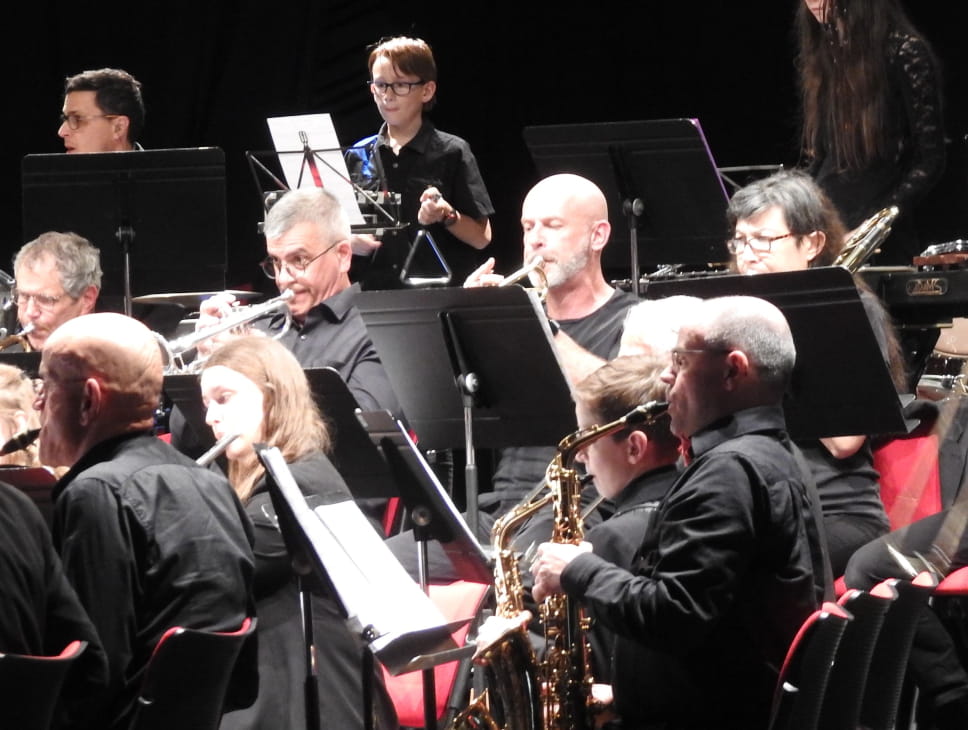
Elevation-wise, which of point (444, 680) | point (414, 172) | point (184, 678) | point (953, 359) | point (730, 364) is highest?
point (414, 172)

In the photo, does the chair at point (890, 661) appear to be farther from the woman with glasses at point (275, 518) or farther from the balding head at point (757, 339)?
the woman with glasses at point (275, 518)

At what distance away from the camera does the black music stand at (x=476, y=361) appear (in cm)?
384

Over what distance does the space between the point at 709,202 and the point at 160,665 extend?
2.80m

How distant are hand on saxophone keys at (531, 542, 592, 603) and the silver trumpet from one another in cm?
167

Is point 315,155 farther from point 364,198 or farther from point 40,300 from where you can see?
point 40,300

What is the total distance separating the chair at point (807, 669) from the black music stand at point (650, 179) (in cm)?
223

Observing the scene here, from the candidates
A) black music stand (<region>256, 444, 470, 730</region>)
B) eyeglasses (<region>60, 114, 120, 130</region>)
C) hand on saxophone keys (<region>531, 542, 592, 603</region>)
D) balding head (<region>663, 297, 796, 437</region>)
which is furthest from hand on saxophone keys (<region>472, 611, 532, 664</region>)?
eyeglasses (<region>60, 114, 120, 130</region>)

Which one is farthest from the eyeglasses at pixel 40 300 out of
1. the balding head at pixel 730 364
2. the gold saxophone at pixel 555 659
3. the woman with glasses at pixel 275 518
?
the balding head at pixel 730 364

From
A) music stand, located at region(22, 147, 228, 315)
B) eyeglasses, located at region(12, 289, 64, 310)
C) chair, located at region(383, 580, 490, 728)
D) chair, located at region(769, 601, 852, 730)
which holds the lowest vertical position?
chair, located at region(383, 580, 490, 728)

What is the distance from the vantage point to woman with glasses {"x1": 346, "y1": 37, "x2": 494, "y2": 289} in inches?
228

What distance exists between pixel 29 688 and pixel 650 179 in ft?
10.00

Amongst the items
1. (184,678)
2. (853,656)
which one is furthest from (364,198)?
(184,678)

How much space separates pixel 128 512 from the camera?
8.84 feet

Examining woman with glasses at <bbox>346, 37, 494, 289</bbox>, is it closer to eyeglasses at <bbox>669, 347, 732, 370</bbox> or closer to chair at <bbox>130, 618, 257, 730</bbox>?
eyeglasses at <bbox>669, 347, 732, 370</bbox>
